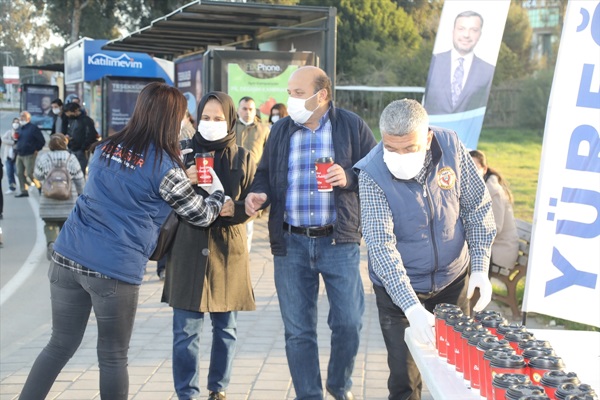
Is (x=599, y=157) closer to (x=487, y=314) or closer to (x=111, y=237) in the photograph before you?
(x=487, y=314)

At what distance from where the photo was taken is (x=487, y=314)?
3.37 metres

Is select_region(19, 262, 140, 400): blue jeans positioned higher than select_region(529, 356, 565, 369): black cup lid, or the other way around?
select_region(529, 356, 565, 369): black cup lid

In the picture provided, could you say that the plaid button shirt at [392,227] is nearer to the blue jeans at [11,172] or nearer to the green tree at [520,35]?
the blue jeans at [11,172]

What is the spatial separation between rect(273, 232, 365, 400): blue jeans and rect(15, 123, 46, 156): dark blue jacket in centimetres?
1442

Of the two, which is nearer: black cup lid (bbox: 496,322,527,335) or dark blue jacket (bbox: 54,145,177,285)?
black cup lid (bbox: 496,322,527,335)

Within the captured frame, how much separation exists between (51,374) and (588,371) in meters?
2.57

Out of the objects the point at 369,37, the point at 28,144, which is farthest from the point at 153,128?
the point at 369,37

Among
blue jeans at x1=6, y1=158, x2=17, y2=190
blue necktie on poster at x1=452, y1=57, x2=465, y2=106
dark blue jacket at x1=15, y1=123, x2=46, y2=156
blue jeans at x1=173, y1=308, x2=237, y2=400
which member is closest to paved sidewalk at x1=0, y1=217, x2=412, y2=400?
blue jeans at x1=173, y1=308, x2=237, y2=400

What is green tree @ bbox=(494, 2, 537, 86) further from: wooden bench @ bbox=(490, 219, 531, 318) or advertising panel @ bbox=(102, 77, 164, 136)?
wooden bench @ bbox=(490, 219, 531, 318)

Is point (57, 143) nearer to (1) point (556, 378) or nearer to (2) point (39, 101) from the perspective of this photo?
(1) point (556, 378)

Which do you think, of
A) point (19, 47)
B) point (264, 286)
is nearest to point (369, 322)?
point (264, 286)

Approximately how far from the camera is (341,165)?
468 centimetres

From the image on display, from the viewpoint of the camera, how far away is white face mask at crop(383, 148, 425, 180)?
3732 millimetres

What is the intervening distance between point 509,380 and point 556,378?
0.16 m
